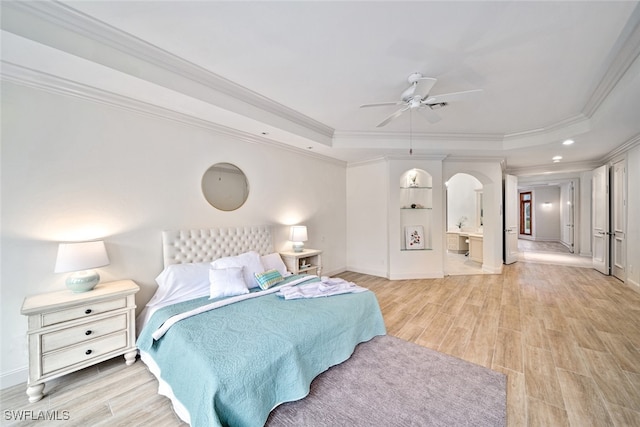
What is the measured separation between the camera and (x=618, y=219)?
495 cm

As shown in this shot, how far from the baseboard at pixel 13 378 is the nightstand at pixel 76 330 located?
1.29 feet

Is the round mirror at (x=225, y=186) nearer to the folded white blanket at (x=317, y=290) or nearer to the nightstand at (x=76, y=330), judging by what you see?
the nightstand at (x=76, y=330)

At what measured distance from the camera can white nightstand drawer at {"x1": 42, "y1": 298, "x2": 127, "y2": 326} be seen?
1982mm

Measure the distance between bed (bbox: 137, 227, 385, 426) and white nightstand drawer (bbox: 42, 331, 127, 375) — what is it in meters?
0.20

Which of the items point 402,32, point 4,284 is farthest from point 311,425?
point 402,32

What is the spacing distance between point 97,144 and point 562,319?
5.95 meters

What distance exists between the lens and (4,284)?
6.77 feet

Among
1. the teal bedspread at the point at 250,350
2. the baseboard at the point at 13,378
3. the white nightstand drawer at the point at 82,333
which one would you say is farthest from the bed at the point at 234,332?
the baseboard at the point at 13,378

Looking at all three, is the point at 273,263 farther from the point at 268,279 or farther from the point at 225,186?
the point at 225,186

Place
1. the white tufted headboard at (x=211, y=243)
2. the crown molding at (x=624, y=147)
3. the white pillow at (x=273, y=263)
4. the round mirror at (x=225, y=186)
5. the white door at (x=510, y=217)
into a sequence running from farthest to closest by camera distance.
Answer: the white door at (x=510, y=217) → the crown molding at (x=624, y=147) → the white pillow at (x=273, y=263) → the round mirror at (x=225, y=186) → the white tufted headboard at (x=211, y=243)

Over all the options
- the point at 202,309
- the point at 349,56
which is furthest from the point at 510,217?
the point at 202,309

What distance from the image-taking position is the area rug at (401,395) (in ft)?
5.69

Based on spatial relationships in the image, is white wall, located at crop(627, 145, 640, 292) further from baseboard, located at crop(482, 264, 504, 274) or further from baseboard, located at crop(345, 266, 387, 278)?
baseboard, located at crop(345, 266, 387, 278)

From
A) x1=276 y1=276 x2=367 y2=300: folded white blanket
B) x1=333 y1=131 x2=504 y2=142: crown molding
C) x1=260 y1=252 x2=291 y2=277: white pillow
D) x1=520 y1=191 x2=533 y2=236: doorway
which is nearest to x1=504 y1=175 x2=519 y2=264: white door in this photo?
x1=333 y1=131 x2=504 y2=142: crown molding
